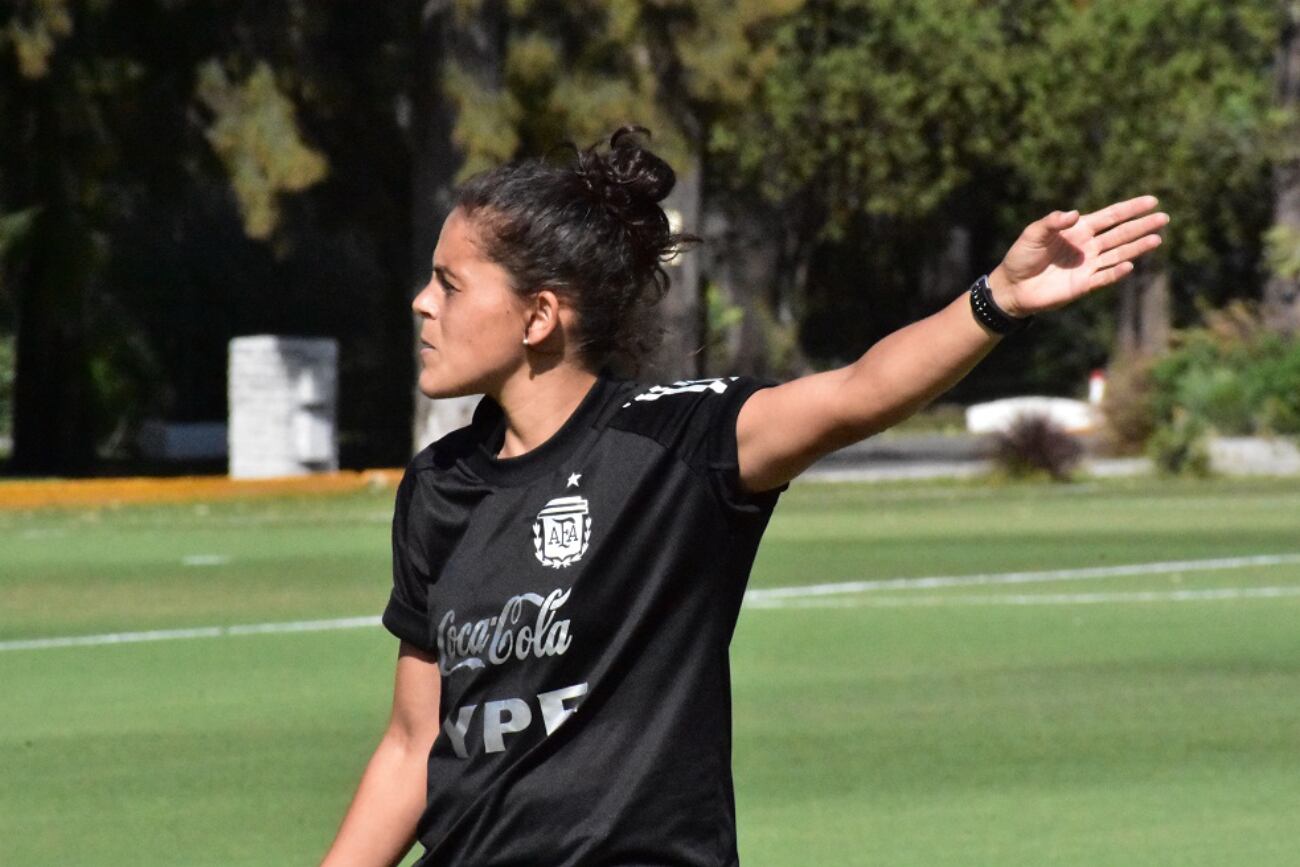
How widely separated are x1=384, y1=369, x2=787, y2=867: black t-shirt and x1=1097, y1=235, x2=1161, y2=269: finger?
20.9 inches

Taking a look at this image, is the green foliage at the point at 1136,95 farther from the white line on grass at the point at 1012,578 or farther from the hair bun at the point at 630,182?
the hair bun at the point at 630,182

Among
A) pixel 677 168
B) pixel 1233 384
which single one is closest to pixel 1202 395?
pixel 1233 384

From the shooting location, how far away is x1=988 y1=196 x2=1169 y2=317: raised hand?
138 inches

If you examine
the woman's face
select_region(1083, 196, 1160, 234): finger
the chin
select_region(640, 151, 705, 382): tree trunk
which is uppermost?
select_region(1083, 196, 1160, 234): finger

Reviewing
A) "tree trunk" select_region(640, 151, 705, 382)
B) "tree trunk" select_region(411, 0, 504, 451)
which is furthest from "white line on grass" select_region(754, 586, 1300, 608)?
"tree trunk" select_region(640, 151, 705, 382)

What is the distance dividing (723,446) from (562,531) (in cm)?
25

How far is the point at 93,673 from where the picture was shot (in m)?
11.8

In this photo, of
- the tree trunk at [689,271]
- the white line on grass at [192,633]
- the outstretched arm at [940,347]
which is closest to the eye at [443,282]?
the outstretched arm at [940,347]

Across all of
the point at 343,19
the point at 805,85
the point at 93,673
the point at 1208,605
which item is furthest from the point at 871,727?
the point at 805,85

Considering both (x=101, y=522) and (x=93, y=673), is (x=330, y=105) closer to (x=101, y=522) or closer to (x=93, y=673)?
(x=101, y=522)

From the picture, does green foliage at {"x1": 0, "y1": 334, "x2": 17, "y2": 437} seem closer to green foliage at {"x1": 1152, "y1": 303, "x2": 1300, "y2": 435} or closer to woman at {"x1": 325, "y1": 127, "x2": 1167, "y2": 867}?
green foliage at {"x1": 1152, "y1": 303, "x2": 1300, "y2": 435}

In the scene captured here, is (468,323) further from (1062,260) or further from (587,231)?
(1062,260)

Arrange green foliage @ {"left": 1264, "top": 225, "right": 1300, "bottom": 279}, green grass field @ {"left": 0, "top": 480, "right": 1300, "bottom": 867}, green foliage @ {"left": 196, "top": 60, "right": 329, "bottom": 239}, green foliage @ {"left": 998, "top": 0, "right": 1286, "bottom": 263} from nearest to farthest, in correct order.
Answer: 1. green grass field @ {"left": 0, "top": 480, "right": 1300, "bottom": 867}
2. green foliage @ {"left": 196, "top": 60, "right": 329, "bottom": 239}
3. green foliage @ {"left": 1264, "top": 225, "right": 1300, "bottom": 279}
4. green foliage @ {"left": 998, "top": 0, "right": 1286, "bottom": 263}

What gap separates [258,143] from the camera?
26.3 meters
